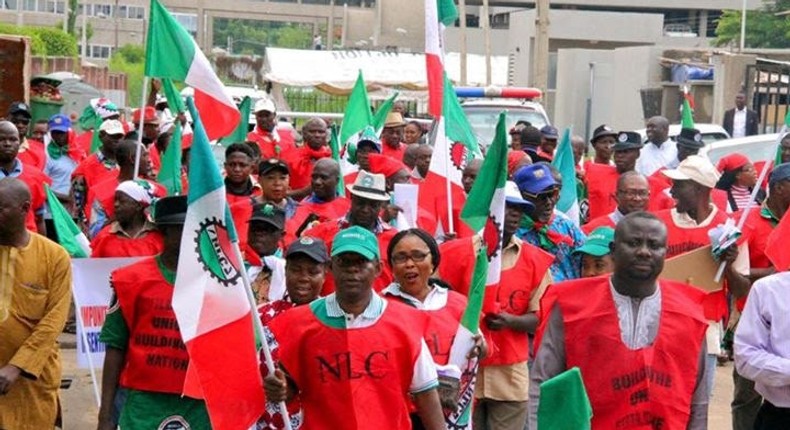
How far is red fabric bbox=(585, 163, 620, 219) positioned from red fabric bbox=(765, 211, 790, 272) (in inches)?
204

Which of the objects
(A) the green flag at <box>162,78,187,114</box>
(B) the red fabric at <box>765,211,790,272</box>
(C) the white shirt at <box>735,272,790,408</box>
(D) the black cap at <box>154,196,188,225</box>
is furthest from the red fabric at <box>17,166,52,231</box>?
(C) the white shirt at <box>735,272,790,408</box>

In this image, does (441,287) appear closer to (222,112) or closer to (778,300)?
(778,300)

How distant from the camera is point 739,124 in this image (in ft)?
87.6

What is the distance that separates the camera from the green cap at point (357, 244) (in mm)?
6047

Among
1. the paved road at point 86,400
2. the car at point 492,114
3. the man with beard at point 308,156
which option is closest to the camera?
the paved road at point 86,400

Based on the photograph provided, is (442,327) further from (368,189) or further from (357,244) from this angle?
(368,189)

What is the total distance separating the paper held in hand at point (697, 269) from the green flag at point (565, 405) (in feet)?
13.5


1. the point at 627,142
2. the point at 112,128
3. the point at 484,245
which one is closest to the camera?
the point at 484,245

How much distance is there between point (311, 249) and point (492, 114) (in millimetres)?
14073

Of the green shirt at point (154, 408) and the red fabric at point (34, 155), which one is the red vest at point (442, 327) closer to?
the green shirt at point (154, 408)

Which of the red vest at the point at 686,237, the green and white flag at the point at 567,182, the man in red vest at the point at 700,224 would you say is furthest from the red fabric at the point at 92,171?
the red vest at the point at 686,237

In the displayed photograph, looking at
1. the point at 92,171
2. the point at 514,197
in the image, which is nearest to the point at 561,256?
the point at 514,197

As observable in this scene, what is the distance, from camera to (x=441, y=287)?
7340 millimetres

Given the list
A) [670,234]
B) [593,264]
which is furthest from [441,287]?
[670,234]
